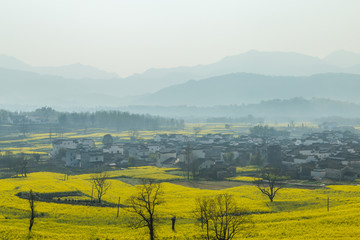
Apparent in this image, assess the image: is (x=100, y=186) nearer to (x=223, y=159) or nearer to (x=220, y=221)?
(x=220, y=221)

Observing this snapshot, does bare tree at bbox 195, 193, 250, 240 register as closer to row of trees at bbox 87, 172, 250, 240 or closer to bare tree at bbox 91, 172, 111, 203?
row of trees at bbox 87, 172, 250, 240

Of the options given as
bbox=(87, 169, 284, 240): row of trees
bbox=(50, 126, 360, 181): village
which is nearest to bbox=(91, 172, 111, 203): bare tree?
bbox=(87, 169, 284, 240): row of trees

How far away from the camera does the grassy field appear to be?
32281 mm

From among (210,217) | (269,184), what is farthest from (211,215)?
(269,184)

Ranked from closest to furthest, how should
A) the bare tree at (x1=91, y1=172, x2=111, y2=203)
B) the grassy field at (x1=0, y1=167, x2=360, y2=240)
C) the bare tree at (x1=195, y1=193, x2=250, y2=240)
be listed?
the bare tree at (x1=195, y1=193, x2=250, y2=240) < the grassy field at (x1=0, y1=167, x2=360, y2=240) < the bare tree at (x1=91, y1=172, x2=111, y2=203)

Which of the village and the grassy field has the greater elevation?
the village

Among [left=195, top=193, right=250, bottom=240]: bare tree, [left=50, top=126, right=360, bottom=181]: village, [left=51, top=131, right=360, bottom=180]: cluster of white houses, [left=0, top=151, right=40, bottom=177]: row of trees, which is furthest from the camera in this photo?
[left=0, top=151, right=40, bottom=177]: row of trees

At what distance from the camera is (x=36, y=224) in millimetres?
35219

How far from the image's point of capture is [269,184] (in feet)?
174

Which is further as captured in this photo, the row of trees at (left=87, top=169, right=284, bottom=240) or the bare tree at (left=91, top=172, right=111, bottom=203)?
the bare tree at (left=91, top=172, right=111, bottom=203)

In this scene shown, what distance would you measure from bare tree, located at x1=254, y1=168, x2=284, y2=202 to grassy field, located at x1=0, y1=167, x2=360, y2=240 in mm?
987

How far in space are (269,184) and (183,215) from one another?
17.3m

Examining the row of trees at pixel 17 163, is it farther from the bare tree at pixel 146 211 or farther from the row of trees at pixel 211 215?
the bare tree at pixel 146 211

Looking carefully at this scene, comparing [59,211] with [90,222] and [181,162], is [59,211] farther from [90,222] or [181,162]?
[181,162]
